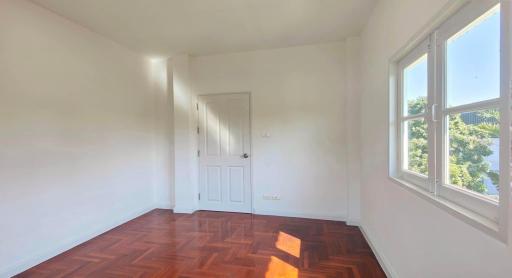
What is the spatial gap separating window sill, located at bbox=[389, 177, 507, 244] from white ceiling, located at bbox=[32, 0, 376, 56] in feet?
6.77

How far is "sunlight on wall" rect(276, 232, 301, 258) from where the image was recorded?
270cm

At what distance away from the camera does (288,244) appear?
2867 mm

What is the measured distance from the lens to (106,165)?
3.37 m

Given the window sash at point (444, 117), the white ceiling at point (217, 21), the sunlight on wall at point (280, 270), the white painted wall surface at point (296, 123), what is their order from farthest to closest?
1. the white painted wall surface at point (296, 123)
2. the white ceiling at point (217, 21)
3. the sunlight on wall at point (280, 270)
4. the window sash at point (444, 117)

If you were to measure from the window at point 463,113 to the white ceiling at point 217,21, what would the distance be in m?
1.30

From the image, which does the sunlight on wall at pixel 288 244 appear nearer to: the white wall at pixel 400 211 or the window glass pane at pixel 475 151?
the white wall at pixel 400 211

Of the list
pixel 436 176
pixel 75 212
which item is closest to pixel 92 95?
pixel 75 212

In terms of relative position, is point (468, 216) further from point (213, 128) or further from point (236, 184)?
point (213, 128)

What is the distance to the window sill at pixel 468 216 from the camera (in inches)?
37.0

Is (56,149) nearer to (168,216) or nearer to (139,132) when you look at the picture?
(139,132)

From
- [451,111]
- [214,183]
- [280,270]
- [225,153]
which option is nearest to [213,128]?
[225,153]

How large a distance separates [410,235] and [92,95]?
3.78 meters

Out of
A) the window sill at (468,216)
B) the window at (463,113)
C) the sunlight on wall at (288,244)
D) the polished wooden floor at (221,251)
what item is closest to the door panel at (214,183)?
the polished wooden floor at (221,251)

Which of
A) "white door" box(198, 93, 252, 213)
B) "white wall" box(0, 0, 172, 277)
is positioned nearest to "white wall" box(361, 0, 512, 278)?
"white door" box(198, 93, 252, 213)
